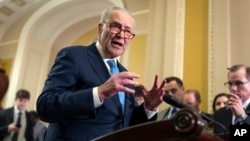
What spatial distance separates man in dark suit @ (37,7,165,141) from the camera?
3.56ft

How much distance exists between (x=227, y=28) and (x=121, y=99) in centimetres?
277

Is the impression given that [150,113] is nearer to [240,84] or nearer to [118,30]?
[118,30]

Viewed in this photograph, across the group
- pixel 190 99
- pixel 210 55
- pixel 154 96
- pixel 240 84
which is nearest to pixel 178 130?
pixel 154 96

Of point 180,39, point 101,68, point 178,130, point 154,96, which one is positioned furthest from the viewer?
point 180,39

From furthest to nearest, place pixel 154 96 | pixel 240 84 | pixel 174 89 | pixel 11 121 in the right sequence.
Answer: pixel 11 121, pixel 174 89, pixel 240 84, pixel 154 96

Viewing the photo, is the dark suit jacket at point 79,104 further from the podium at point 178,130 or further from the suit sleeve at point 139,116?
the podium at point 178,130

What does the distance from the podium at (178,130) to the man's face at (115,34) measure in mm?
775

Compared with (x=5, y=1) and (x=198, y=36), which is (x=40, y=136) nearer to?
(x=198, y=36)

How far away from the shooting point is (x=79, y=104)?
42.5 inches

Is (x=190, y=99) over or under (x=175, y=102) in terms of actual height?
over

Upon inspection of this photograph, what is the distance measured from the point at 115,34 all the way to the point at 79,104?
1.43 ft

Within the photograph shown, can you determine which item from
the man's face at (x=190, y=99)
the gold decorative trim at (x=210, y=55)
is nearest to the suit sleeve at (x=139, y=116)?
the man's face at (x=190, y=99)

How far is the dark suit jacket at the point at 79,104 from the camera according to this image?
1097 millimetres

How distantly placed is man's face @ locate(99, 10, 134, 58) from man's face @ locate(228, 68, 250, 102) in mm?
1205
